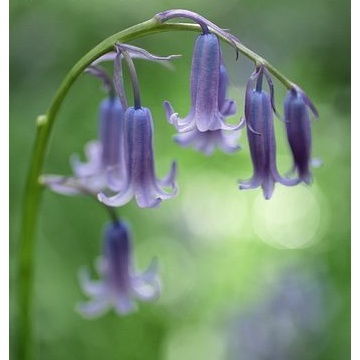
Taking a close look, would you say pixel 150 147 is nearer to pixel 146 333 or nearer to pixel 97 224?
pixel 146 333

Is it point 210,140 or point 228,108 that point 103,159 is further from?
point 228,108

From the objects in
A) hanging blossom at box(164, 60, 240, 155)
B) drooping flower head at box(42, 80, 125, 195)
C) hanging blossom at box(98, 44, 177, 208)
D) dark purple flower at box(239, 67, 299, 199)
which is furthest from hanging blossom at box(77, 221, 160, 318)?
dark purple flower at box(239, 67, 299, 199)

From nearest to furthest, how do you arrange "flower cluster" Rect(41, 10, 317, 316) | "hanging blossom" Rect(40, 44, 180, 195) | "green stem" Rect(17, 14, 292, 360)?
1. "flower cluster" Rect(41, 10, 317, 316)
2. "green stem" Rect(17, 14, 292, 360)
3. "hanging blossom" Rect(40, 44, 180, 195)

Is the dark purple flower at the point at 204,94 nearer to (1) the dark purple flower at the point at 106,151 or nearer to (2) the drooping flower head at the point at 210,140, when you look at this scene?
(2) the drooping flower head at the point at 210,140

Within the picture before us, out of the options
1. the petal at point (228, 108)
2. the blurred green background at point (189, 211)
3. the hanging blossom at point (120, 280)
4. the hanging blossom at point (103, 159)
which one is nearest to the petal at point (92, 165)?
the hanging blossom at point (103, 159)

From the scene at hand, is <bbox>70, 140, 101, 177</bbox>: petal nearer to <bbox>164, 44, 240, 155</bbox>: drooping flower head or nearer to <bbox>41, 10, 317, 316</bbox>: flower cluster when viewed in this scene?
<bbox>41, 10, 317, 316</bbox>: flower cluster

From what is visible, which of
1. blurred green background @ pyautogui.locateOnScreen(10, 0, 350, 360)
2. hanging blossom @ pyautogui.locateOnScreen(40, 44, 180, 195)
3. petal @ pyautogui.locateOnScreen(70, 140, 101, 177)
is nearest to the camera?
hanging blossom @ pyautogui.locateOnScreen(40, 44, 180, 195)
